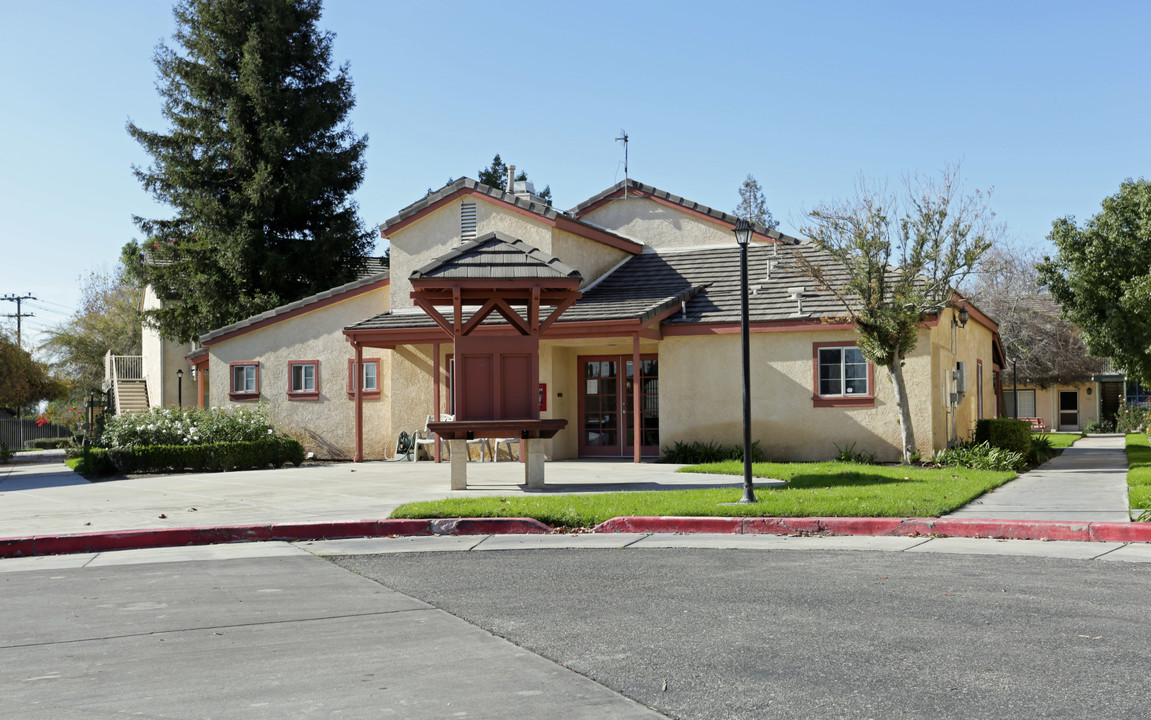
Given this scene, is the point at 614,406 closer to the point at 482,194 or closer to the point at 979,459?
the point at 482,194

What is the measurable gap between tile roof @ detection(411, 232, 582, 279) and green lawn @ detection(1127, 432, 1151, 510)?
821cm

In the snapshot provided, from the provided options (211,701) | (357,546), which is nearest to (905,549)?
(357,546)

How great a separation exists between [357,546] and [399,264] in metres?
14.4

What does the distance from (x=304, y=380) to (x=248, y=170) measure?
476 inches

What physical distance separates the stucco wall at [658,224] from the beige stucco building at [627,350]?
1.6 inches

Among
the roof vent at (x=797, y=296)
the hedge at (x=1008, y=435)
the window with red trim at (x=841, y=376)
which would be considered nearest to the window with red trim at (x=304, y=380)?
the roof vent at (x=797, y=296)

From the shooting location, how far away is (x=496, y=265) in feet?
50.4

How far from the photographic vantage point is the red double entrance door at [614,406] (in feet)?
76.0

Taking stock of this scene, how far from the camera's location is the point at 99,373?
199 feet

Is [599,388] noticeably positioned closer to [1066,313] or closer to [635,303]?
[635,303]

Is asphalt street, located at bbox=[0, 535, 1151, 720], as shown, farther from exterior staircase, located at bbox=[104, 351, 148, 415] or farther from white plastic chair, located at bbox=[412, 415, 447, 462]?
exterior staircase, located at bbox=[104, 351, 148, 415]

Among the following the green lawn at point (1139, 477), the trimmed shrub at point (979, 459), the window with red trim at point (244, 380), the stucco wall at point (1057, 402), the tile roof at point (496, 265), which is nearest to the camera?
the green lawn at point (1139, 477)

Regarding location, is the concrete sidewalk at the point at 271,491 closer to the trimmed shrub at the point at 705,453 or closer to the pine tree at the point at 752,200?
the trimmed shrub at the point at 705,453

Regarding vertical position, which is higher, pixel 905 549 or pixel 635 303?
pixel 635 303
